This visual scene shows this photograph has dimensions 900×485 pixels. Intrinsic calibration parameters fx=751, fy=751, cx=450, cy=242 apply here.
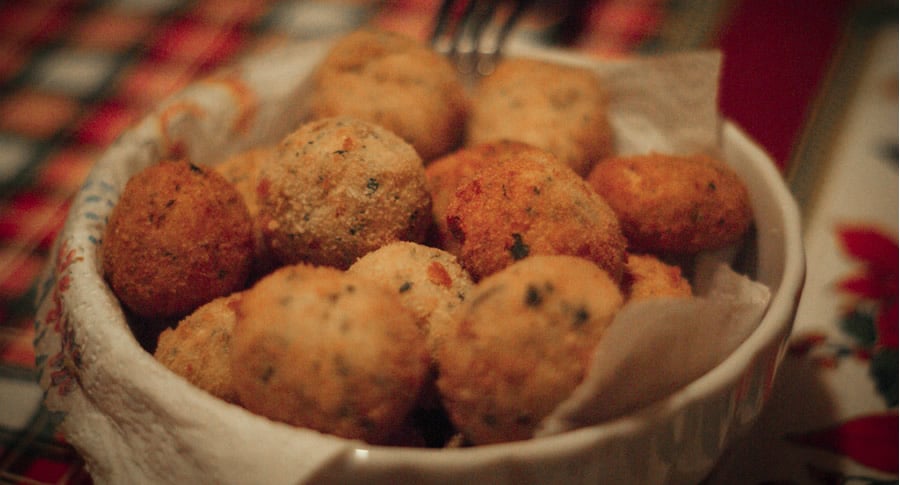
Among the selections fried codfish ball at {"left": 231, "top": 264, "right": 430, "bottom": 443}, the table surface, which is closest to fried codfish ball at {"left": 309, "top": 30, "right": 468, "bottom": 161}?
fried codfish ball at {"left": 231, "top": 264, "right": 430, "bottom": 443}

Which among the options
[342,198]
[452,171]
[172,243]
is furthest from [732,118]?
[172,243]

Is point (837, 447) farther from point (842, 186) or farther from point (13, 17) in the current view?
point (13, 17)

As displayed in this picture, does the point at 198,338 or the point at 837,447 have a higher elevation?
the point at 198,338

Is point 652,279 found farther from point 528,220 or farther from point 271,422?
point 271,422

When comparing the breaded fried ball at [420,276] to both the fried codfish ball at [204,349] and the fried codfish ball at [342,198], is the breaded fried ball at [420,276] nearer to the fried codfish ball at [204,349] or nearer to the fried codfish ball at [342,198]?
the fried codfish ball at [342,198]

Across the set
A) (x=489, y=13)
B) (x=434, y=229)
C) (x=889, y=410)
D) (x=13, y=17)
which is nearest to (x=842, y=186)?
(x=889, y=410)

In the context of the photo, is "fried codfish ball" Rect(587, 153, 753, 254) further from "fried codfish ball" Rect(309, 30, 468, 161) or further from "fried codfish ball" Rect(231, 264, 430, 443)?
"fried codfish ball" Rect(231, 264, 430, 443)
